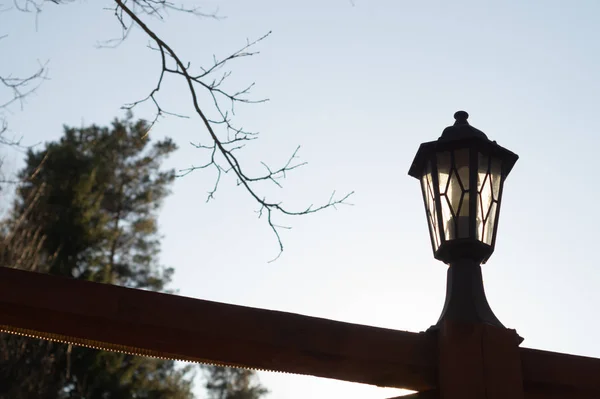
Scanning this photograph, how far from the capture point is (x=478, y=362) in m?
2.37

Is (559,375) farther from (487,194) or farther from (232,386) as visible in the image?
(232,386)

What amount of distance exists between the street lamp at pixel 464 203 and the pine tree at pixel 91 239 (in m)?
8.96

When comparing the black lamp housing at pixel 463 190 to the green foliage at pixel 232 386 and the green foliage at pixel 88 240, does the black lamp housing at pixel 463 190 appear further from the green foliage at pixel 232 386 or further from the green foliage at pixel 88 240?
the green foliage at pixel 232 386

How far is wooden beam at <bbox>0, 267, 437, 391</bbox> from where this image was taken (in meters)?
2.18

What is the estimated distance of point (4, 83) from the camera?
4.26m

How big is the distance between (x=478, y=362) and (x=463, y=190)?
0.68 m

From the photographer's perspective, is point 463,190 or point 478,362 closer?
point 478,362

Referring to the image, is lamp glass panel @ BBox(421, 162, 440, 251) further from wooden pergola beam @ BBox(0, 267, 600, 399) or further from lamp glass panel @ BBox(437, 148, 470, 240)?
wooden pergola beam @ BBox(0, 267, 600, 399)

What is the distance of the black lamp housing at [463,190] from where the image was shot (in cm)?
263

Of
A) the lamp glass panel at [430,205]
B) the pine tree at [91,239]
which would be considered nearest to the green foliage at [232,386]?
the pine tree at [91,239]

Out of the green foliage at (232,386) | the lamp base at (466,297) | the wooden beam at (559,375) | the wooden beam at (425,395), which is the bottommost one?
the wooden beam at (425,395)

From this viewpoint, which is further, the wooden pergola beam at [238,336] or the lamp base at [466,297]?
the lamp base at [466,297]

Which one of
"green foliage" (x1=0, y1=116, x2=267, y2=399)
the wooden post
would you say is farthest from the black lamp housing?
"green foliage" (x1=0, y1=116, x2=267, y2=399)

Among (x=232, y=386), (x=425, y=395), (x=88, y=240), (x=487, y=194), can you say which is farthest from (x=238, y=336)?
(x=232, y=386)
